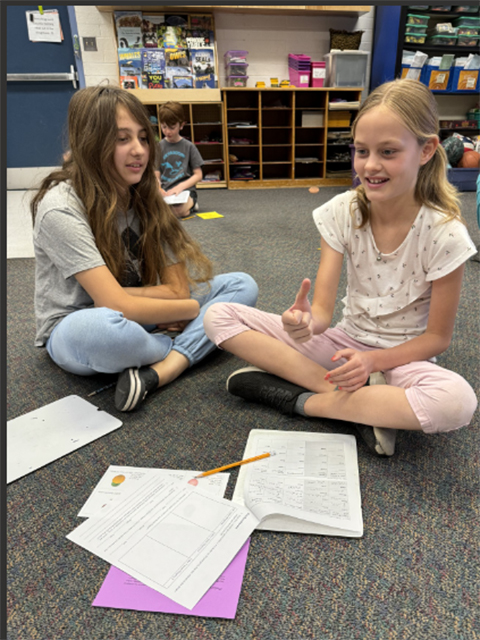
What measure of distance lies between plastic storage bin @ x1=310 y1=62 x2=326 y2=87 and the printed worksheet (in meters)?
3.93

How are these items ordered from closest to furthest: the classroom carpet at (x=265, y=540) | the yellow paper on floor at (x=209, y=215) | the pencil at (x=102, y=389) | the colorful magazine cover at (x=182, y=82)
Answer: the classroom carpet at (x=265, y=540) < the pencil at (x=102, y=389) < the yellow paper on floor at (x=209, y=215) < the colorful magazine cover at (x=182, y=82)

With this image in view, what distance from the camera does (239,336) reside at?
103 cm

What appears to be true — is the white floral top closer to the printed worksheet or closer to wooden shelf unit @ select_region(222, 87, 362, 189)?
the printed worksheet

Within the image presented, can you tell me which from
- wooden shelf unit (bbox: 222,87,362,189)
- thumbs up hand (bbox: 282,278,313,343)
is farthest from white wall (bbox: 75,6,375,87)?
thumbs up hand (bbox: 282,278,313,343)

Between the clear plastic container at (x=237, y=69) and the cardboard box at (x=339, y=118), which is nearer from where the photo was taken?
the clear plastic container at (x=237, y=69)

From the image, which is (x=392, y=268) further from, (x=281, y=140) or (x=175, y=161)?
(x=281, y=140)

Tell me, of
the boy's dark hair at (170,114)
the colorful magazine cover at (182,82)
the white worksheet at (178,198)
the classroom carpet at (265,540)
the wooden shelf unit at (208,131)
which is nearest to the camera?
the classroom carpet at (265,540)

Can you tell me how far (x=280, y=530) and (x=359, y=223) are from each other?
25.4 inches

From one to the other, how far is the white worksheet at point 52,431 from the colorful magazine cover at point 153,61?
363 centimetres

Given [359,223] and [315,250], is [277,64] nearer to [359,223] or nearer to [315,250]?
[315,250]

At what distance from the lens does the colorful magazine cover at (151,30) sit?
379 cm

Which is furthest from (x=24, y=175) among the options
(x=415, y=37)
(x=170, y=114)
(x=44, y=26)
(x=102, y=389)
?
(x=102, y=389)

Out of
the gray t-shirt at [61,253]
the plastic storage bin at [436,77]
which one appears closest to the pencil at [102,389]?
the gray t-shirt at [61,253]

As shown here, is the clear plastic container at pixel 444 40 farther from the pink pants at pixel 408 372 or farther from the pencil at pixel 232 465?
the pencil at pixel 232 465
